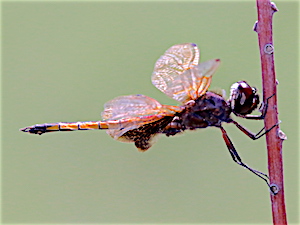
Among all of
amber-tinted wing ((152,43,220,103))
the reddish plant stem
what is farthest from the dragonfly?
the reddish plant stem

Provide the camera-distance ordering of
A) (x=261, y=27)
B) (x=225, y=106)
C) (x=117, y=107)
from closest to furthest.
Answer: (x=261, y=27) < (x=117, y=107) < (x=225, y=106)

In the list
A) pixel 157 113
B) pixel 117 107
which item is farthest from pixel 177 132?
pixel 117 107

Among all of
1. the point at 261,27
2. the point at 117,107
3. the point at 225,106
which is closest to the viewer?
the point at 261,27

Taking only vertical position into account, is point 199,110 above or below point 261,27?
below

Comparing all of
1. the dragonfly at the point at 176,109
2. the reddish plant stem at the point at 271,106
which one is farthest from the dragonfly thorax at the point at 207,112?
the reddish plant stem at the point at 271,106

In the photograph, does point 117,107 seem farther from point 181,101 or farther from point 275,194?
point 275,194

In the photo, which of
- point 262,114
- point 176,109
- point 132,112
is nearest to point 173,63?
point 176,109

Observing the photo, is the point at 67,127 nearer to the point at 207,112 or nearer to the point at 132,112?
the point at 132,112
